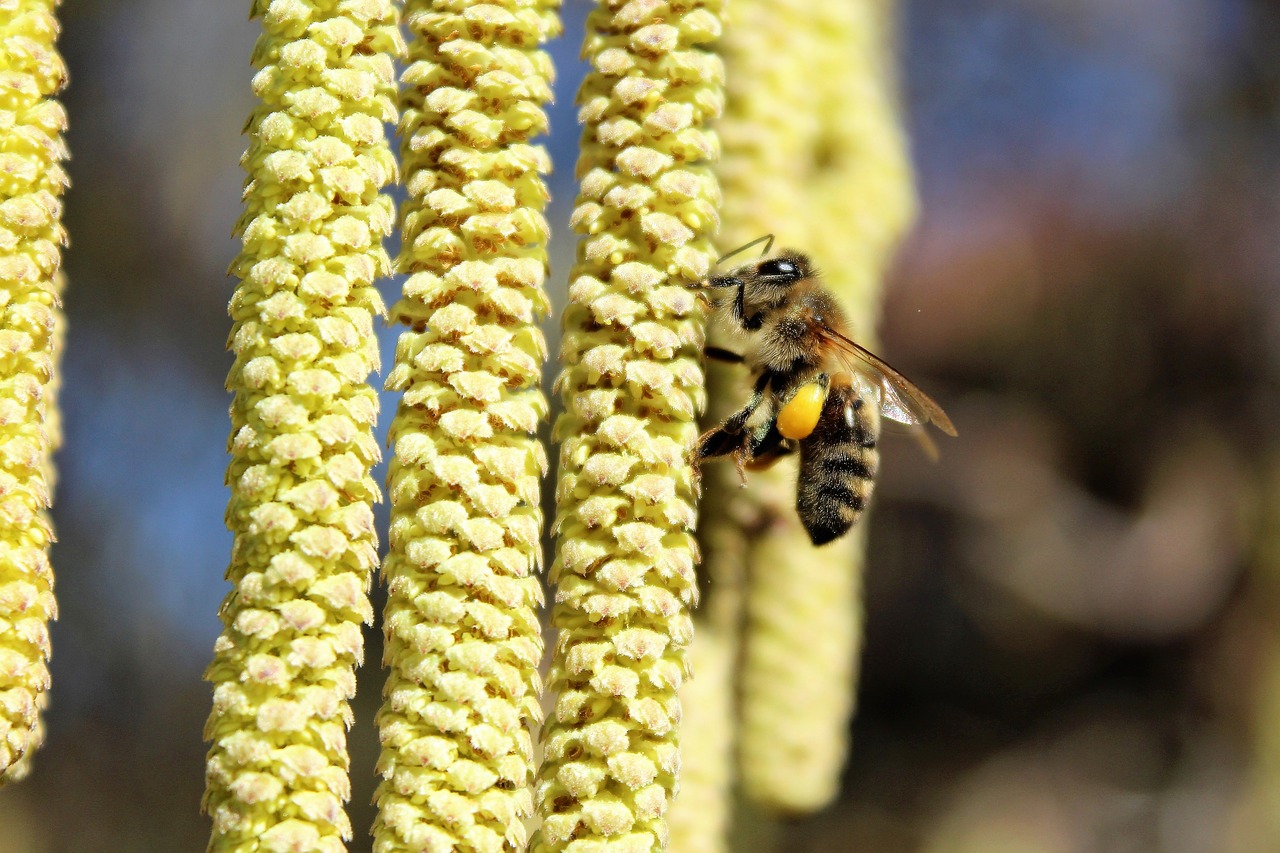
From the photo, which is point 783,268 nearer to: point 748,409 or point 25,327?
point 748,409

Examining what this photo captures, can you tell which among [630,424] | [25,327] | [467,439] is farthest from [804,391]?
[25,327]

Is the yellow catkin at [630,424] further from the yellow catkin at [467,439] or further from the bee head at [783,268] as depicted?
the bee head at [783,268]

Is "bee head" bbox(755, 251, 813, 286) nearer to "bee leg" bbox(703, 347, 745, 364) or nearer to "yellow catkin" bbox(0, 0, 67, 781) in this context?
"bee leg" bbox(703, 347, 745, 364)

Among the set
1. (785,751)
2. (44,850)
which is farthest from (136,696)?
(785,751)

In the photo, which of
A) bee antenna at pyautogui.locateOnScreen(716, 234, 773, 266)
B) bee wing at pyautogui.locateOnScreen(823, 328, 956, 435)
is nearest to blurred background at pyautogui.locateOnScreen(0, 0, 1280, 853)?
bee wing at pyautogui.locateOnScreen(823, 328, 956, 435)

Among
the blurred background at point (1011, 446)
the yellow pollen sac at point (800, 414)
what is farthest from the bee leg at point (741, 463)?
the blurred background at point (1011, 446)

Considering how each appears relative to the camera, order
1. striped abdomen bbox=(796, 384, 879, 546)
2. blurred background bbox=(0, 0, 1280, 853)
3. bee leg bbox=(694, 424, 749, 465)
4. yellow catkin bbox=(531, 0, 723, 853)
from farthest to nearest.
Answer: blurred background bbox=(0, 0, 1280, 853) → striped abdomen bbox=(796, 384, 879, 546) → bee leg bbox=(694, 424, 749, 465) → yellow catkin bbox=(531, 0, 723, 853)
